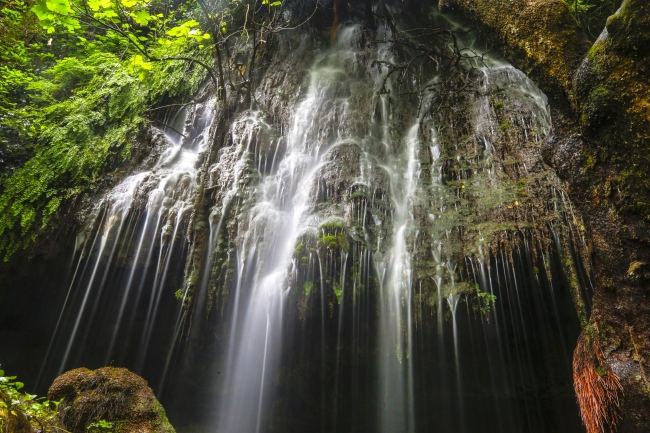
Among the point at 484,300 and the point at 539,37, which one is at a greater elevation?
the point at 539,37

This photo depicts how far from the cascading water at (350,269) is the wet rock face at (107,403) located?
6.87ft

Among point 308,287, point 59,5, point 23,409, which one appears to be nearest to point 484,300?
point 308,287

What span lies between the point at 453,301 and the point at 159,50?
31.4 ft

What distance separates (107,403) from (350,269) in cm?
346

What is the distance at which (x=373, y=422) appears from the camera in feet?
22.3

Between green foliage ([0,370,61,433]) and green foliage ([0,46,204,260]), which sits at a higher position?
green foliage ([0,46,204,260])

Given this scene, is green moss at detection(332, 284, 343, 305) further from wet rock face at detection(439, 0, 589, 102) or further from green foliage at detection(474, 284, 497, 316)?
wet rock face at detection(439, 0, 589, 102)

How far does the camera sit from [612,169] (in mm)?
2260

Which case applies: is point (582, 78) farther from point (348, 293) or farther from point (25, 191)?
point (25, 191)

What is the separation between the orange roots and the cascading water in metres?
2.67

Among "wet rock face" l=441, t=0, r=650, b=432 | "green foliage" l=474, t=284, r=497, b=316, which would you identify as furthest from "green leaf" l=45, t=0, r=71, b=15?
"green foliage" l=474, t=284, r=497, b=316

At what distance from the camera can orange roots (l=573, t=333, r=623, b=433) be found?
2182mm

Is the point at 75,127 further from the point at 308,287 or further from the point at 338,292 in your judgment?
the point at 338,292

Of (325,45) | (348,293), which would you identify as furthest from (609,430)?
(325,45)
